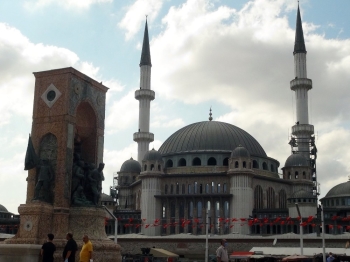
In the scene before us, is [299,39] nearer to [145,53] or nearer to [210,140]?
[210,140]

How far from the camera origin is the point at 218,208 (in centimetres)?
6612

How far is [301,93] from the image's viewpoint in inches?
2830

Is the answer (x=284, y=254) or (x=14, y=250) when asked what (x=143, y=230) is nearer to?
(x=284, y=254)

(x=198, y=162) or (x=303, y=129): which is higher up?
(x=303, y=129)

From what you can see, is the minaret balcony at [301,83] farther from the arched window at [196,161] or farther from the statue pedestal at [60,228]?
the statue pedestal at [60,228]

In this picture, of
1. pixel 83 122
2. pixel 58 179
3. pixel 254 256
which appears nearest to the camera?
pixel 58 179

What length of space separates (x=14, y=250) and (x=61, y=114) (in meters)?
5.84

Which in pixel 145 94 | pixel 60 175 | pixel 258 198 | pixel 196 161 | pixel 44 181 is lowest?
pixel 44 181

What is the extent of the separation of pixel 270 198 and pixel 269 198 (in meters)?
0.25

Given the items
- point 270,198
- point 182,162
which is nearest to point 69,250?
point 270,198

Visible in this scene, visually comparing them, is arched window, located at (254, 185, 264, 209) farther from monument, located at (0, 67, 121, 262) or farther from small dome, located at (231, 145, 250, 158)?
monument, located at (0, 67, 121, 262)

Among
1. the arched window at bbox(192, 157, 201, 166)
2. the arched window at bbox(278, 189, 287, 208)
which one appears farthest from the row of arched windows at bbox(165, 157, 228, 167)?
the arched window at bbox(278, 189, 287, 208)

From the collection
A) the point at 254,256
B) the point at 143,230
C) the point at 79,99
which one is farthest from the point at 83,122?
the point at 143,230

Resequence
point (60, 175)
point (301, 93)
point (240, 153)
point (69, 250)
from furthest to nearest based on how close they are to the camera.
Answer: point (301, 93), point (240, 153), point (60, 175), point (69, 250)
